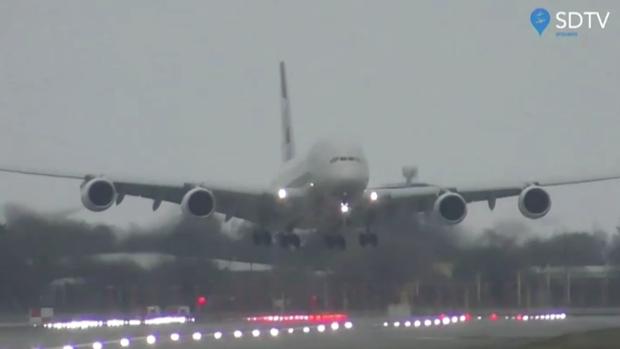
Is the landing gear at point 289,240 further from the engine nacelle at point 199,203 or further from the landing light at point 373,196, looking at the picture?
the landing light at point 373,196

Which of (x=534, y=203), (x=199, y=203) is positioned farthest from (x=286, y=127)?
(x=534, y=203)

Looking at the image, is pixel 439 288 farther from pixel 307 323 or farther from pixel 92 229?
pixel 92 229

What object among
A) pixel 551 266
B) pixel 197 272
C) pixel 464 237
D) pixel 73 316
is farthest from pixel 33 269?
pixel 551 266

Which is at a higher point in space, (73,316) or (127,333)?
(73,316)

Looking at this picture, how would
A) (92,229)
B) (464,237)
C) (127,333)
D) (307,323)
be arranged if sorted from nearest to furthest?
1. (127,333)
2. (307,323)
3. (92,229)
4. (464,237)

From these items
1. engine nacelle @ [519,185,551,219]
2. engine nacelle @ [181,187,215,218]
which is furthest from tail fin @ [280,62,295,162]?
engine nacelle @ [519,185,551,219]

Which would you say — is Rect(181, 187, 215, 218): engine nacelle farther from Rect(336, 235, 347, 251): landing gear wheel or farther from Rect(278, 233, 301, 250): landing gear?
Rect(336, 235, 347, 251): landing gear wheel
